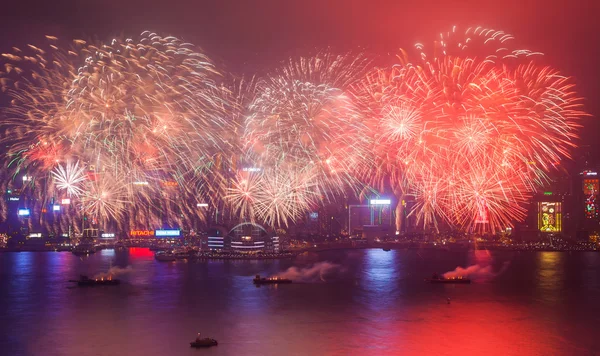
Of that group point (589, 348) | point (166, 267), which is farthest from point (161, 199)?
point (589, 348)

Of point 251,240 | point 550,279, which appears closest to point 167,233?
point 251,240

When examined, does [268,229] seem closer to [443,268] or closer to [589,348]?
[443,268]

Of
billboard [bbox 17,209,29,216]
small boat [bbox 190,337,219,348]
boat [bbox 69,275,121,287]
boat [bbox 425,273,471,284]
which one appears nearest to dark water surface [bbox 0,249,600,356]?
small boat [bbox 190,337,219,348]

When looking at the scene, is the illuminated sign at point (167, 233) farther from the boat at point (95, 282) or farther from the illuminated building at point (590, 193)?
the illuminated building at point (590, 193)

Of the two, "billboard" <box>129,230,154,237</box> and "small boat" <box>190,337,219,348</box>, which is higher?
"billboard" <box>129,230,154,237</box>

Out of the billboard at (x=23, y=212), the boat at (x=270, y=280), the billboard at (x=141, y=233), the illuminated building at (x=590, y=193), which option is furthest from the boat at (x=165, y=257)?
the illuminated building at (x=590, y=193)

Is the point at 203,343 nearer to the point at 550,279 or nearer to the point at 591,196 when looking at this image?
the point at 550,279

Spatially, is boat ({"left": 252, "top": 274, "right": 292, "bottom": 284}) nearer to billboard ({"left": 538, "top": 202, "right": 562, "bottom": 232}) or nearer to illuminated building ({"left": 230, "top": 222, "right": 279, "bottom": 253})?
illuminated building ({"left": 230, "top": 222, "right": 279, "bottom": 253})
